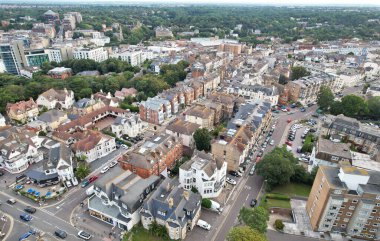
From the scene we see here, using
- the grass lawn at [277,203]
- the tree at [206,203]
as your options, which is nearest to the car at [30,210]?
the tree at [206,203]

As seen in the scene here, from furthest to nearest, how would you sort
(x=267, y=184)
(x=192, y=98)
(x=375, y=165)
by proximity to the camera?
(x=192, y=98), (x=267, y=184), (x=375, y=165)

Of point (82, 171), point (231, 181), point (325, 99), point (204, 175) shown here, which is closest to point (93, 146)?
point (82, 171)

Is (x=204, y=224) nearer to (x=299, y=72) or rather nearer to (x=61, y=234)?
(x=61, y=234)

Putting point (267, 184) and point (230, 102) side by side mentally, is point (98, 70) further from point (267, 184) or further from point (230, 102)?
point (267, 184)

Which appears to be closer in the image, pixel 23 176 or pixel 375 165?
pixel 375 165

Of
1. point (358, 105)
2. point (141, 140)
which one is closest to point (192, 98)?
point (141, 140)

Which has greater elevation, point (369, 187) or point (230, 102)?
point (369, 187)

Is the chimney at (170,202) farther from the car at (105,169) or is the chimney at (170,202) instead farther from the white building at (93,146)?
the white building at (93,146)
